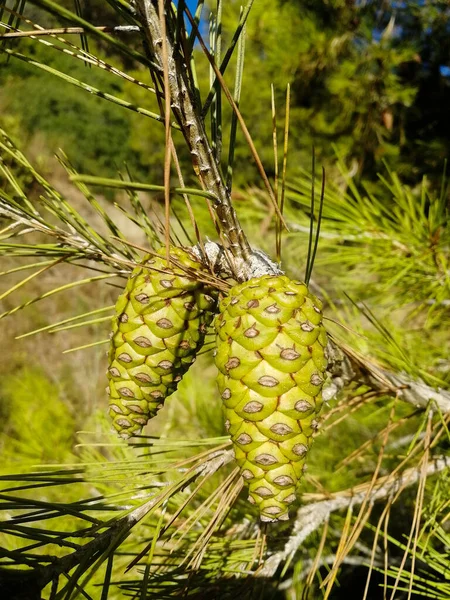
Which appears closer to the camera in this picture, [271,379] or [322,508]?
[271,379]

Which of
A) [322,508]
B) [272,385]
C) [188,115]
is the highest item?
[188,115]

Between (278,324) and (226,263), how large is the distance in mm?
92

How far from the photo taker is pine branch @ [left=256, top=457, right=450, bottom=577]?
449 mm

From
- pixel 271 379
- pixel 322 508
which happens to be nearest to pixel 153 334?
pixel 271 379

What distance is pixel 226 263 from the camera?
349 mm

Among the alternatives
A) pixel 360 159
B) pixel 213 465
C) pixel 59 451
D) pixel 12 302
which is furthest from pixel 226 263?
pixel 12 302

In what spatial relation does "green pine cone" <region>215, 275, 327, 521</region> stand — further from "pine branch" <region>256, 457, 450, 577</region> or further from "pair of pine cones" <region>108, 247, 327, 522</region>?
"pine branch" <region>256, 457, 450, 577</region>

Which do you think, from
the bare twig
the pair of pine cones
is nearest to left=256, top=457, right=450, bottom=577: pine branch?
the pair of pine cones

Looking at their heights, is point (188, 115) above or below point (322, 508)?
above

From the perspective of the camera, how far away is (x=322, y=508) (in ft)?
1.68

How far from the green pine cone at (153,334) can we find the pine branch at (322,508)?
23 cm

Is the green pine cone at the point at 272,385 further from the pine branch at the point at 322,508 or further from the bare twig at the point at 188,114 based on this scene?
the pine branch at the point at 322,508

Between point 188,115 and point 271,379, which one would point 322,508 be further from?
point 188,115

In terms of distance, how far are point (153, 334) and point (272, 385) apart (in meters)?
0.10
